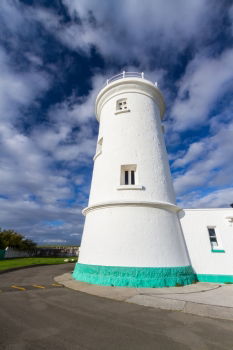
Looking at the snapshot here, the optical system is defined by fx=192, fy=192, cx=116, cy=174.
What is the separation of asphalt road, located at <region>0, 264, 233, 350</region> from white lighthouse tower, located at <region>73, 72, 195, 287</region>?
2.90 m

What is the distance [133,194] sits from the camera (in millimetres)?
10383

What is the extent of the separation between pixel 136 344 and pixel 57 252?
38.8 metres

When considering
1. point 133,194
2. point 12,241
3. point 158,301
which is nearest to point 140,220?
point 133,194

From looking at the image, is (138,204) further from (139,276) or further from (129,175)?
(139,276)

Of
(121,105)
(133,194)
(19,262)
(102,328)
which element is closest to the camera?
(102,328)

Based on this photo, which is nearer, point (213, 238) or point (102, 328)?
point (102, 328)

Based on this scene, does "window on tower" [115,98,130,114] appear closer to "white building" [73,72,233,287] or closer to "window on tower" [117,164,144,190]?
"white building" [73,72,233,287]

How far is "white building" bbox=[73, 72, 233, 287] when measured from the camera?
29.6ft

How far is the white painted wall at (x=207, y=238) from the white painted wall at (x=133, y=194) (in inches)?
24.4

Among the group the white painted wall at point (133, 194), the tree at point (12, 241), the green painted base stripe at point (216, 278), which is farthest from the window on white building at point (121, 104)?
the tree at point (12, 241)

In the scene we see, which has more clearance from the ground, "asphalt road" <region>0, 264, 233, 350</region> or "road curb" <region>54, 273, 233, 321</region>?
"road curb" <region>54, 273, 233, 321</region>

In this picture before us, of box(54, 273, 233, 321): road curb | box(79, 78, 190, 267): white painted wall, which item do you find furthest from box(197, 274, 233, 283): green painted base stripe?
box(54, 273, 233, 321): road curb

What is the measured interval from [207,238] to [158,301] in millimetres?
5762

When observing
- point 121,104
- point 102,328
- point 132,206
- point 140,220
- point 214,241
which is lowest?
point 102,328
